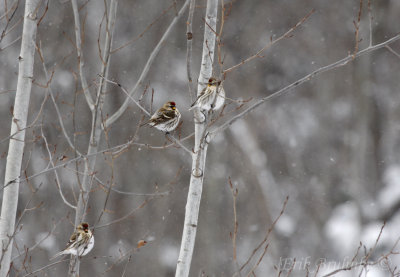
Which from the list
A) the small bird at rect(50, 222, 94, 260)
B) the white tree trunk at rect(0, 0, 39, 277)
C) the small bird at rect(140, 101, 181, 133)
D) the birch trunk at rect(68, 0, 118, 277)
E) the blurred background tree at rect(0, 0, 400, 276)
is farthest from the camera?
the blurred background tree at rect(0, 0, 400, 276)

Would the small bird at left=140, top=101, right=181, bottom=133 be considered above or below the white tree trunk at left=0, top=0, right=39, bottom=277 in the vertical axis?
above

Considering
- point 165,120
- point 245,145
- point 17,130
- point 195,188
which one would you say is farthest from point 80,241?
point 245,145

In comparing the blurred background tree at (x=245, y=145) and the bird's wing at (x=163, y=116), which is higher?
the blurred background tree at (x=245, y=145)

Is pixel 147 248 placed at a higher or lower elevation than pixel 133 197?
lower

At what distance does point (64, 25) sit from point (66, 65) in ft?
2.61

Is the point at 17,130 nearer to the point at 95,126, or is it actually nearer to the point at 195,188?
the point at 95,126

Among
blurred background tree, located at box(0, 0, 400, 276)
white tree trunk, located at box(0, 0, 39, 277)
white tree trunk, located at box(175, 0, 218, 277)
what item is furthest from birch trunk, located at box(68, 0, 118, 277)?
blurred background tree, located at box(0, 0, 400, 276)

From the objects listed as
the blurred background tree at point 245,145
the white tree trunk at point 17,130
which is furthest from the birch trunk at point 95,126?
the blurred background tree at point 245,145

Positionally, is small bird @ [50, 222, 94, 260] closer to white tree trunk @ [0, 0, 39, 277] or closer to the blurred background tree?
white tree trunk @ [0, 0, 39, 277]

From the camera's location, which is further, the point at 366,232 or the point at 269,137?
the point at 269,137

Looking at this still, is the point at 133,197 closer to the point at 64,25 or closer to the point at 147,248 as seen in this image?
the point at 147,248

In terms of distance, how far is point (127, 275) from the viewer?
10664mm

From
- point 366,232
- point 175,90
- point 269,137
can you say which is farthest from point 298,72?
point 366,232

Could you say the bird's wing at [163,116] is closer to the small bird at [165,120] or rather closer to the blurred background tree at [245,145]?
the small bird at [165,120]
